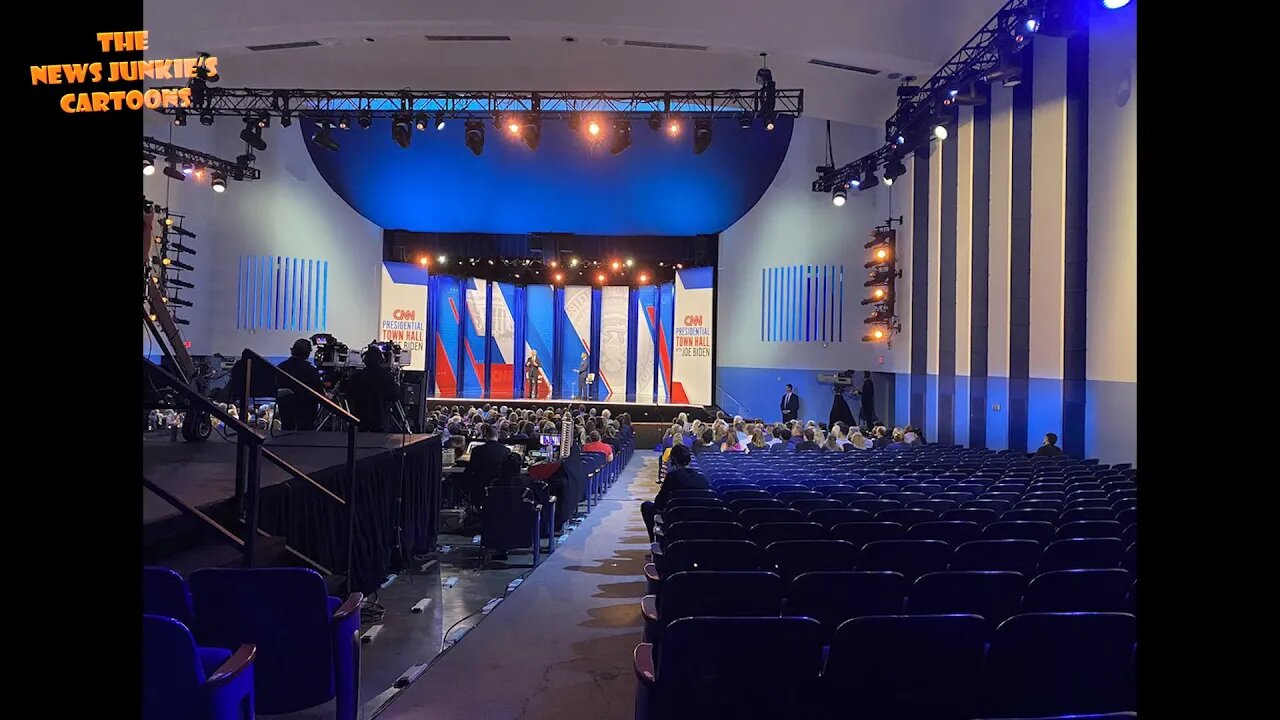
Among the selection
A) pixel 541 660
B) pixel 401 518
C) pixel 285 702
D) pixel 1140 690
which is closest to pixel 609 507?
pixel 401 518

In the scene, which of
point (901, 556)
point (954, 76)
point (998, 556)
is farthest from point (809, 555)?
point (954, 76)

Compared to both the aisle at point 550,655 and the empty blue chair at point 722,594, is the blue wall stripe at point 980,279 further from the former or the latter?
the empty blue chair at point 722,594

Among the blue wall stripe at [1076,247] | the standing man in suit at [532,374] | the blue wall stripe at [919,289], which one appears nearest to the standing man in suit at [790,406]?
the blue wall stripe at [919,289]

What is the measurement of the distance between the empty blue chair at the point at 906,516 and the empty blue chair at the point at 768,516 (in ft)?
1.75

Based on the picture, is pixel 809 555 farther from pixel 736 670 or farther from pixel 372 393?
pixel 372 393

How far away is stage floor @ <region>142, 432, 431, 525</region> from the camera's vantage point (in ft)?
14.2

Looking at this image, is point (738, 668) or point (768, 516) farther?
point (768, 516)

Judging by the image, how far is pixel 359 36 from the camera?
12.2 m

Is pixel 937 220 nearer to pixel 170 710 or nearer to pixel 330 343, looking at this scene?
pixel 330 343

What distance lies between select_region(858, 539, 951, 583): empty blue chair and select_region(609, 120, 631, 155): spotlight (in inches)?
450

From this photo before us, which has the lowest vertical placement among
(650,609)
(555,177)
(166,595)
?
(650,609)

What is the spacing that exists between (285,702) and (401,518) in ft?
12.3

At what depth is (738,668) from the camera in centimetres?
237

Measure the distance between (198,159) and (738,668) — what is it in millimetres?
17675
